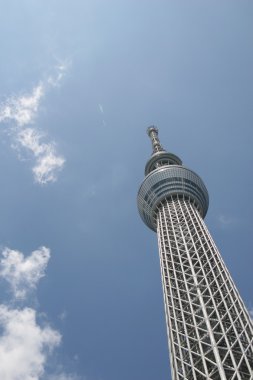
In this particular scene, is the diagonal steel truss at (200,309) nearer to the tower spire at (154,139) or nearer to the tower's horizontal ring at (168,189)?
the tower's horizontal ring at (168,189)

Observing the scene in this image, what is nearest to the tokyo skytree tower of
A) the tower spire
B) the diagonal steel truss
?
the diagonal steel truss

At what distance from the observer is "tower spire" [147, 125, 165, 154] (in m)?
86.1

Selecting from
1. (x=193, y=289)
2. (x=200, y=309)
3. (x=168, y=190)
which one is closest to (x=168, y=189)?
(x=168, y=190)

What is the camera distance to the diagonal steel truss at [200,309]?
35.0 m

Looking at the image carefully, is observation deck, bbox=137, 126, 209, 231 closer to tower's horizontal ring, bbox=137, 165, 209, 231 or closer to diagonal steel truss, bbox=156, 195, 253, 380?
tower's horizontal ring, bbox=137, 165, 209, 231

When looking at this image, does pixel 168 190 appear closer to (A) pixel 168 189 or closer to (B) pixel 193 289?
(A) pixel 168 189

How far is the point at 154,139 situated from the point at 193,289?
5121 cm

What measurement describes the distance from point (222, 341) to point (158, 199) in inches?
1246

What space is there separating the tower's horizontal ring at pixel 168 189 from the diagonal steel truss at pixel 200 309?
6.59m

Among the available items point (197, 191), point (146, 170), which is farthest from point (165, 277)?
point (146, 170)

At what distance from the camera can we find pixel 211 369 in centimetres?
3453

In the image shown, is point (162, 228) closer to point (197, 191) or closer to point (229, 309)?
point (197, 191)

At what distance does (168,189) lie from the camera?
218 ft

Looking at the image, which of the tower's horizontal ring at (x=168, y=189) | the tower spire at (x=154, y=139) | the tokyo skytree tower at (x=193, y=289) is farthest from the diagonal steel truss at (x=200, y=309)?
the tower spire at (x=154, y=139)
